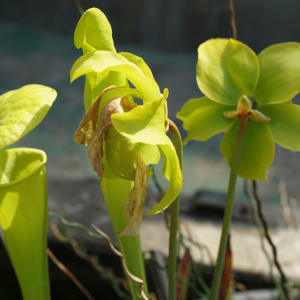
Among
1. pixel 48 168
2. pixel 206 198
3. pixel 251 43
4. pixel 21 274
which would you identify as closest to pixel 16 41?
pixel 48 168

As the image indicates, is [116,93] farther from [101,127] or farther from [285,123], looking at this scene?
[285,123]

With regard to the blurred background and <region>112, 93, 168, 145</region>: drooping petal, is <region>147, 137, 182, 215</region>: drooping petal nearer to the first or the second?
<region>112, 93, 168, 145</region>: drooping petal

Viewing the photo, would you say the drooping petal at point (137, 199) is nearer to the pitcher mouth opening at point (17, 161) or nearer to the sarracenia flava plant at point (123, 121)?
the sarracenia flava plant at point (123, 121)

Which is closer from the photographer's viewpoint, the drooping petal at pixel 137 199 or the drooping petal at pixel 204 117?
the drooping petal at pixel 137 199

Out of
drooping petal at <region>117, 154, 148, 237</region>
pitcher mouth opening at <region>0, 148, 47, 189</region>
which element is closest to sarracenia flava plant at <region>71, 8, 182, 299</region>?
drooping petal at <region>117, 154, 148, 237</region>

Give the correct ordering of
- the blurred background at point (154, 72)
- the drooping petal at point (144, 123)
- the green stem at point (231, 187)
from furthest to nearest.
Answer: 1. the blurred background at point (154, 72)
2. the green stem at point (231, 187)
3. the drooping petal at point (144, 123)

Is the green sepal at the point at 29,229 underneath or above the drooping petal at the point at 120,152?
underneath

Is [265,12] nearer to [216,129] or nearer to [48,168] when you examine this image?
[48,168]

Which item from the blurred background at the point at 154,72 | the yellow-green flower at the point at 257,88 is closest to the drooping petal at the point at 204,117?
the yellow-green flower at the point at 257,88
